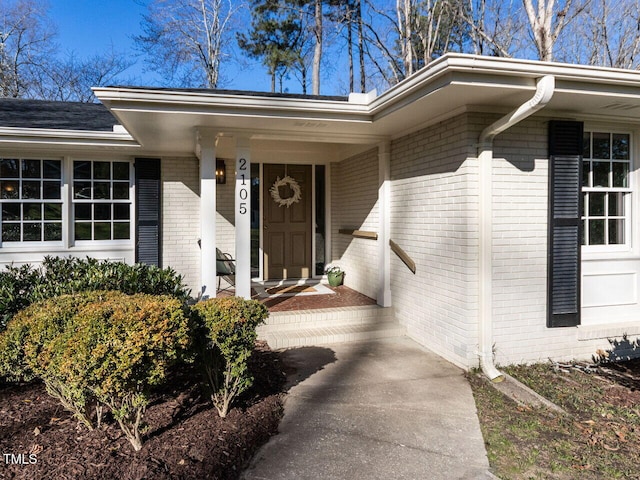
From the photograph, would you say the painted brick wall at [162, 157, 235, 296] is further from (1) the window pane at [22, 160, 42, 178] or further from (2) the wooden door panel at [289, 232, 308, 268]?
(1) the window pane at [22, 160, 42, 178]

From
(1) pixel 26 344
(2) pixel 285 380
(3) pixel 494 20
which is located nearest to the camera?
(1) pixel 26 344

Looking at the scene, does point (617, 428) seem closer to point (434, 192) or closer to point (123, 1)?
point (434, 192)

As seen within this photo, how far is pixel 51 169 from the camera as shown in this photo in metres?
6.08

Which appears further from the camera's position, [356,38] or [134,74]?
[134,74]

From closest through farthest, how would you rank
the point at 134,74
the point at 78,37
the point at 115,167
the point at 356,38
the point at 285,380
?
the point at 285,380
the point at 115,167
the point at 356,38
the point at 78,37
the point at 134,74

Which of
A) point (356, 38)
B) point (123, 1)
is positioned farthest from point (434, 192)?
point (123, 1)

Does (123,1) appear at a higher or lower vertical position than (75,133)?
higher

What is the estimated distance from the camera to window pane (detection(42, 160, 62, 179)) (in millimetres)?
6047

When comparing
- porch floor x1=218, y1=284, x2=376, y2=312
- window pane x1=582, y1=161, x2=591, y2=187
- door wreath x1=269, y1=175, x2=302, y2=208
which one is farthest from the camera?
door wreath x1=269, y1=175, x2=302, y2=208

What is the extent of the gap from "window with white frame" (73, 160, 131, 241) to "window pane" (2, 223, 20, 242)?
2.45ft

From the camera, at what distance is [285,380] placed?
3709mm

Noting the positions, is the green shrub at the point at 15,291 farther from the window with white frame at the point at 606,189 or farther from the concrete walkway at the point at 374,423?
the window with white frame at the point at 606,189

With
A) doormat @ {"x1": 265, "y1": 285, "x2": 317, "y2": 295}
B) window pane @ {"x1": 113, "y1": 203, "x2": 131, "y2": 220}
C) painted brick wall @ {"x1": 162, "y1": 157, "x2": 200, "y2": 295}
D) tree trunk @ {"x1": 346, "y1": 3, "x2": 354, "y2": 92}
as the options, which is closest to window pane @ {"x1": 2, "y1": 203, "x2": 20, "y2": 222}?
window pane @ {"x1": 113, "y1": 203, "x2": 131, "y2": 220}

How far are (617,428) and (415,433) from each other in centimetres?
151
